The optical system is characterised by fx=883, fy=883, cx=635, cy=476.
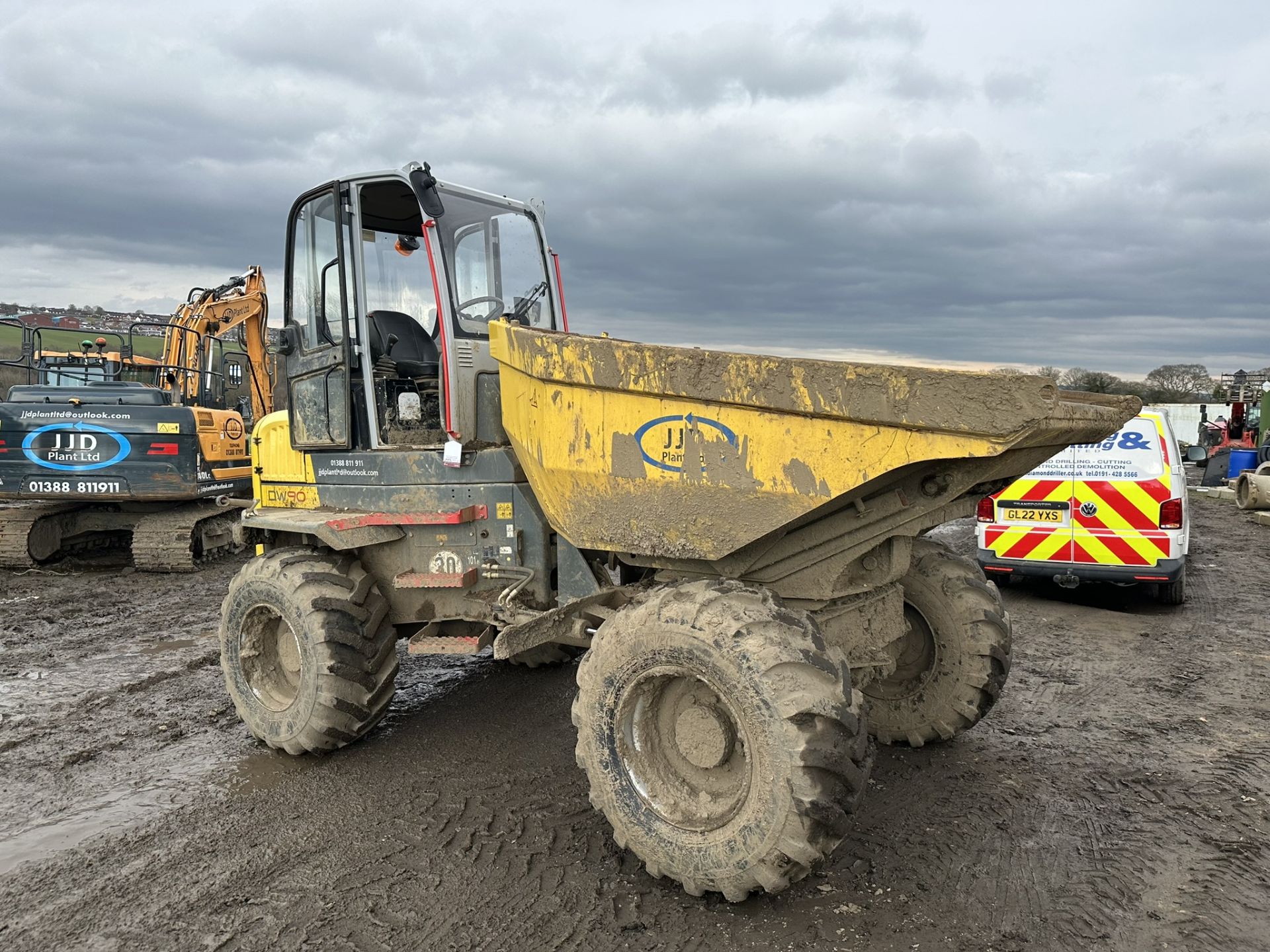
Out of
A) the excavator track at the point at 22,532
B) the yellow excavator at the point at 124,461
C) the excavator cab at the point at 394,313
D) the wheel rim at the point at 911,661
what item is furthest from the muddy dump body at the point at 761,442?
the excavator track at the point at 22,532

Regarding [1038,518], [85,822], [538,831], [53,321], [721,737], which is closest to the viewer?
[721,737]

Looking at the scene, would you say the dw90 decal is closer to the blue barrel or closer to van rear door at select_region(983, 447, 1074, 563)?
van rear door at select_region(983, 447, 1074, 563)

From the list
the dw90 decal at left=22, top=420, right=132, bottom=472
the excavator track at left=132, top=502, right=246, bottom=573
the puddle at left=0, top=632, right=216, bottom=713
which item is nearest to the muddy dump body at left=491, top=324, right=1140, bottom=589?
the puddle at left=0, top=632, right=216, bottom=713

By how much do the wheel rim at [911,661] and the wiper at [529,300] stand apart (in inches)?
106

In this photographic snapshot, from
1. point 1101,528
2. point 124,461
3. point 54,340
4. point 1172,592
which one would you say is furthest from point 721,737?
point 54,340

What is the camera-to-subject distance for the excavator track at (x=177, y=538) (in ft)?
33.8

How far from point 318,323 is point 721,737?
3318 mm

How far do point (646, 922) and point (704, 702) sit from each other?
0.78 m

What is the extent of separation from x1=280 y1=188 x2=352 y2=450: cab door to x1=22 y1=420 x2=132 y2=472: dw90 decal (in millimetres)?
6197

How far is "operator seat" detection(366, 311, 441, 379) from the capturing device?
16.0 ft

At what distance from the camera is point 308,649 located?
445cm

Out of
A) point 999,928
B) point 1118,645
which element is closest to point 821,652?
point 999,928

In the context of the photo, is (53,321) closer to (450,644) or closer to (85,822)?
(85,822)

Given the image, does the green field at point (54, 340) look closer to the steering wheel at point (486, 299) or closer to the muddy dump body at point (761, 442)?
the steering wheel at point (486, 299)
